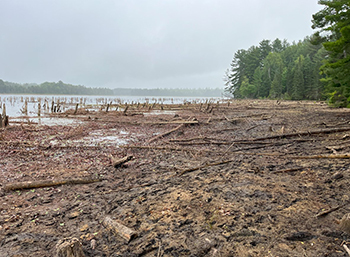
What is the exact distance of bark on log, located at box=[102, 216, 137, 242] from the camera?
12.0 feet

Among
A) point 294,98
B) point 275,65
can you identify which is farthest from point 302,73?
point 275,65

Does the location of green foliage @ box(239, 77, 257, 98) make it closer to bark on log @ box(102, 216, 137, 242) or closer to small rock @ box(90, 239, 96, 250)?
bark on log @ box(102, 216, 137, 242)

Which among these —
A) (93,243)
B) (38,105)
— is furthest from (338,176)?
(38,105)

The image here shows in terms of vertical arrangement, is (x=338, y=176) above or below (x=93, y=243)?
above

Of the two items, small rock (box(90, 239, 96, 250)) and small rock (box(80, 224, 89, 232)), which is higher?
small rock (box(90, 239, 96, 250))

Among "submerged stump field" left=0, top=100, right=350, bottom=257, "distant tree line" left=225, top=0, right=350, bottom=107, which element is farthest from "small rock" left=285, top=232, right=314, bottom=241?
"distant tree line" left=225, top=0, right=350, bottom=107

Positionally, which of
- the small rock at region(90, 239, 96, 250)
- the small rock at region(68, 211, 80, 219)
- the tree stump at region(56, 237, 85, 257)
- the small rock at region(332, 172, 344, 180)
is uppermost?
the small rock at region(332, 172, 344, 180)

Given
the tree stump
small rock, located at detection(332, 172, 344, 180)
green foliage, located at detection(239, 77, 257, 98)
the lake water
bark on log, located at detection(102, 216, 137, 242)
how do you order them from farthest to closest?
green foliage, located at detection(239, 77, 257, 98), the lake water, small rock, located at detection(332, 172, 344, 180), bark on log, located at detection(102, 216, 137, 242), the tree stump

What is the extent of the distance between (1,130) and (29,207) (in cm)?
1225

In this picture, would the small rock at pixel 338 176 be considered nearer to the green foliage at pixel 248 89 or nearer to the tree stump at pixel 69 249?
the tree stump at pixel 69 249

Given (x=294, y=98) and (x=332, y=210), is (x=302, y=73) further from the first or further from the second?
(x=332, y=210)

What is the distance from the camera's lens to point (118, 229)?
152 inches

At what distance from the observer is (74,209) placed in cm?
490

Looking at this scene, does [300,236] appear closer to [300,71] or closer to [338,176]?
[338,176]
